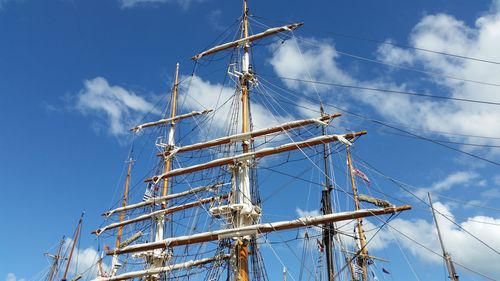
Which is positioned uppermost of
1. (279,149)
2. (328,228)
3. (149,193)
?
(149,193)

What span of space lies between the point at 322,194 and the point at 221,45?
486 inches

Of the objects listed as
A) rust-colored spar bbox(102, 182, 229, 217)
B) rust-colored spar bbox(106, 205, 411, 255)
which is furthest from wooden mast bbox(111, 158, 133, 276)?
rust-colored spar bbox(106, 205, 411, 255)

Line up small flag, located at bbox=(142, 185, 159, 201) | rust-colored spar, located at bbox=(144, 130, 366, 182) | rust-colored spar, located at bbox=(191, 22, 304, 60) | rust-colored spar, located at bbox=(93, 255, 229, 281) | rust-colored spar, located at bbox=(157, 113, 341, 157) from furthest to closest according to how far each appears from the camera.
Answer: small flag, located at bbox=(142, 185, 159, 201) → rust-colored spar, located at bbox=(93, 255, 229, 281) → rust-colored spar, located at bbox=(191, 22, 304, 60) → rust-colored spar, located at bbox=(157, 113, 341, 157) → rust-colored spar, located at bbox=(144, 130, 366, 182)

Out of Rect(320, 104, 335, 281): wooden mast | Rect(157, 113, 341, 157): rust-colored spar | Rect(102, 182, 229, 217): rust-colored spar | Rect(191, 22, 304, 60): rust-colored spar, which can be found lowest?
Rect(320, 104, 335, 281): wooden mast

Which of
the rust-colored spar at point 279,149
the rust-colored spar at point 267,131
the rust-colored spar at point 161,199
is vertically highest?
the rust-colored spar at point 161,199

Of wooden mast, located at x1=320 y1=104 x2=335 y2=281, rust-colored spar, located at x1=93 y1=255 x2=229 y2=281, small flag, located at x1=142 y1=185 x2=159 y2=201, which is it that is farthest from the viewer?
small flag, located at x1=142 y1=185 x2=159 y2=201

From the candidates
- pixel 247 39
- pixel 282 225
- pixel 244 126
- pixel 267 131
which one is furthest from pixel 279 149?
pixel 247 39

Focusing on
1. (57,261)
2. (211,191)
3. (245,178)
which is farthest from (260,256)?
(57,261)

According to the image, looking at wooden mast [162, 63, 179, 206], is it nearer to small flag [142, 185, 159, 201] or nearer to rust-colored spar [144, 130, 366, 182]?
small flag [142, 185, 159, 201]

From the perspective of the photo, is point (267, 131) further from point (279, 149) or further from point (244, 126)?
point (244, 126)

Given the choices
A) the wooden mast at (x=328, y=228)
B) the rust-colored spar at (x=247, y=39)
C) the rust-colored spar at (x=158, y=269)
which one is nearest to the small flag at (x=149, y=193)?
the rust-colored spar at (x=158, y=269)

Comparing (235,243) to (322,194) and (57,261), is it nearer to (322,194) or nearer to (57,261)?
(322,194)

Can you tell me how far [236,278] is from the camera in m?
18.6

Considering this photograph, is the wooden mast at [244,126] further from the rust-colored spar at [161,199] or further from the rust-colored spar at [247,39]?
the rust-colored spar at [161,199]
